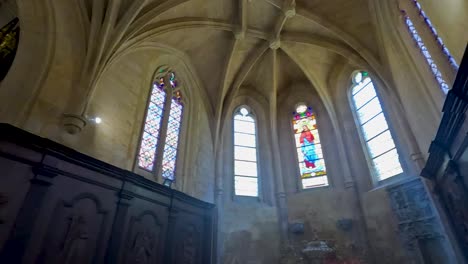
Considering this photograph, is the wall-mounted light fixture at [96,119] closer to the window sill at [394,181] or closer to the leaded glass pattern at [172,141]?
the leaded glass pattern at [172,141]

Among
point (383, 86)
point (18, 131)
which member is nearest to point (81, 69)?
point (18, 131)

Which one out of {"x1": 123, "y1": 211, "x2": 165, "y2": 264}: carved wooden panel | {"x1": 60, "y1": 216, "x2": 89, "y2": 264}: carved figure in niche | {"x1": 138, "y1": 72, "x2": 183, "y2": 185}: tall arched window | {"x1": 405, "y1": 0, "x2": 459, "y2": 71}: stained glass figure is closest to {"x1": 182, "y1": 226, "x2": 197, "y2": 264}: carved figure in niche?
{"x1": 123, "y1": 211, "x2": 165, "y2": 264}: carved wooden panel

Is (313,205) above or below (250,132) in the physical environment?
below

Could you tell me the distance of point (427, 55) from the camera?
17.5 ft

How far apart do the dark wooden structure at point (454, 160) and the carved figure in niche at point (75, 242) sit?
5.89 metres

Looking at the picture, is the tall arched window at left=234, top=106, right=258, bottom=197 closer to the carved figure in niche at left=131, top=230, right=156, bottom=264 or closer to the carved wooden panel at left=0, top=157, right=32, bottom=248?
the carved figure in niche at left=131, top=230, right=156, bottom=264

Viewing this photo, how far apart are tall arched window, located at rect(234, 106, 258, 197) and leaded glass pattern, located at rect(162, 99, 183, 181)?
2417mm

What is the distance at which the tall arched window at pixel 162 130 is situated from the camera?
262 inches

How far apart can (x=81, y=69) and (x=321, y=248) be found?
7.17 metres

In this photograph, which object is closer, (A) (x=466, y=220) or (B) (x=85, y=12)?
(A) (x=466, y=220)

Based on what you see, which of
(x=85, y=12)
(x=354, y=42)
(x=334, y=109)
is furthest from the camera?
(x=334, y=109)

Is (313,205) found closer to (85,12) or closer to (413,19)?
(413,19)

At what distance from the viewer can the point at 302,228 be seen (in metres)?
7.81

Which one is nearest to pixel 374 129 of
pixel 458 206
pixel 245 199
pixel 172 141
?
pixel 458 206
